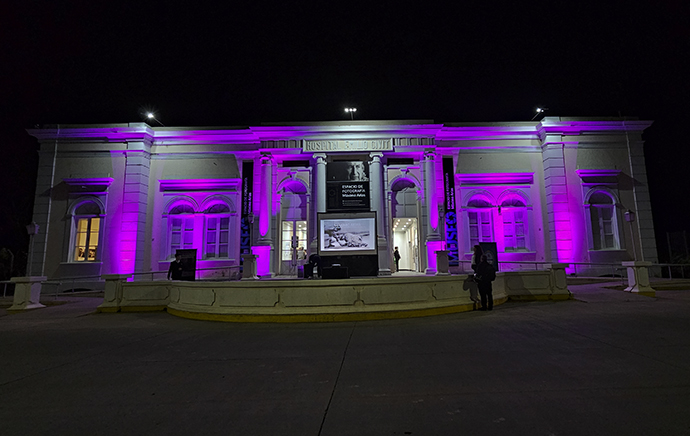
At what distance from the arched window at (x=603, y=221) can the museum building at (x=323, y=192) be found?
54 millimetres

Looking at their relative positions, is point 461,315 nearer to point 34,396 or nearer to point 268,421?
point 268,421

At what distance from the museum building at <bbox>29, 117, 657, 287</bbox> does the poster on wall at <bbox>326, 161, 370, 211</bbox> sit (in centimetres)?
6

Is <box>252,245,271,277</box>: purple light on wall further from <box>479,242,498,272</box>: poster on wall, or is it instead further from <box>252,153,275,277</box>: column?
<box>479,242,498,272</box>: poster on wall

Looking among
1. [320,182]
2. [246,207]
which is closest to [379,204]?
[320,182]

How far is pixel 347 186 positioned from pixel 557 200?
10.6m

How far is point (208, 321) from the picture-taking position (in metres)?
→ 7.97

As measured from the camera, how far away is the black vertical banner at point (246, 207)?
1717 cm


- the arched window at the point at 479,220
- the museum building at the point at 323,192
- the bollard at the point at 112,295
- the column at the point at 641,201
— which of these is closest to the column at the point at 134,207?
the museum building at the point at 323,192

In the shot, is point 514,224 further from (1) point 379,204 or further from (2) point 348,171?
(2) point 348,171

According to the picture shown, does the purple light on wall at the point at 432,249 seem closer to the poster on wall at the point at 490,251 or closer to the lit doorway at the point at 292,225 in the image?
the poster on wall at the point at 490,251

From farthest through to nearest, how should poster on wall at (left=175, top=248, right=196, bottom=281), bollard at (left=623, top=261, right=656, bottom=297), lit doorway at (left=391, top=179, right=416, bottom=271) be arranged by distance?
lit doorway at (left=391, top=179, right=416, bottom=271) → poster on wall at (left=175, top=248, right=196, bottom=281) → bollard at (left=623, top=261, right=656, bottom=297)

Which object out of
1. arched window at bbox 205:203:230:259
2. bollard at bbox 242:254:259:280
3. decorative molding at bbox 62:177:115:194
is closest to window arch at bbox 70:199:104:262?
decorative molding at bbox 62:177:115:194

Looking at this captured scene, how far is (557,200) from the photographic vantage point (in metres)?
17.2

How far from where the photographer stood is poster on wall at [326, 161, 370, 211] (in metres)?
15.8
